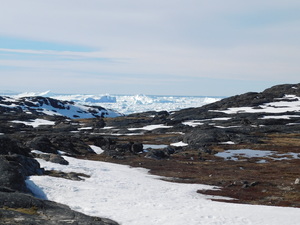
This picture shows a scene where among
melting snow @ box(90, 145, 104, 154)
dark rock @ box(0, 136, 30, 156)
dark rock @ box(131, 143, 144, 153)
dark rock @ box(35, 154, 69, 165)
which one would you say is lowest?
melting snow @ box(90, 145, 104, 154)

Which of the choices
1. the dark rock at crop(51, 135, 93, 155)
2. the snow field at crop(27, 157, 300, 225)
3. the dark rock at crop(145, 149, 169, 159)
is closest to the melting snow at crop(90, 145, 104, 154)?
the dark rock at crop(51, 135, 93, 155)

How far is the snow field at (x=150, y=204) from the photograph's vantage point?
2505 centimetres

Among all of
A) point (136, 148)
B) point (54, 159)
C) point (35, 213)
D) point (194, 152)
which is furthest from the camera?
point (194, 152)

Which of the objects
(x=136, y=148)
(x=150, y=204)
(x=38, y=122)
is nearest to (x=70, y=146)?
(x=136, y=148)

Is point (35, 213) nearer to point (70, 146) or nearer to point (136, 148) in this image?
point (70, 146)

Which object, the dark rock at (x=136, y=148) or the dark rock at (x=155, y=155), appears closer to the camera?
the dark rock at (x=155, y=155)

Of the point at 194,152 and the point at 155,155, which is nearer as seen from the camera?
the point at 155,155

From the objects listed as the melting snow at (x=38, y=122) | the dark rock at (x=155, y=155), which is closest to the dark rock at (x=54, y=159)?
the dark rock at (x=155, y=155)

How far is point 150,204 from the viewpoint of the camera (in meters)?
30.2

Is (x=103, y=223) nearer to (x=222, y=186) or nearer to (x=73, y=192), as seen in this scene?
(x=73, y=192)

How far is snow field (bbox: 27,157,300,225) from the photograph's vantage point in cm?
2505

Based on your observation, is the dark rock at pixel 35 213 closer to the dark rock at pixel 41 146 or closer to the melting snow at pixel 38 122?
the dark rock at pixel 41 146

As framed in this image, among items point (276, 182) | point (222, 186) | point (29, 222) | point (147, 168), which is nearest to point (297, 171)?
point (276, 182)

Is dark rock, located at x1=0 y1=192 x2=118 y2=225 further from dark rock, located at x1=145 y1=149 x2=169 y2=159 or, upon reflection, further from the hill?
dark rock, located at x1=145 y1=149 x2=169 y2=159
